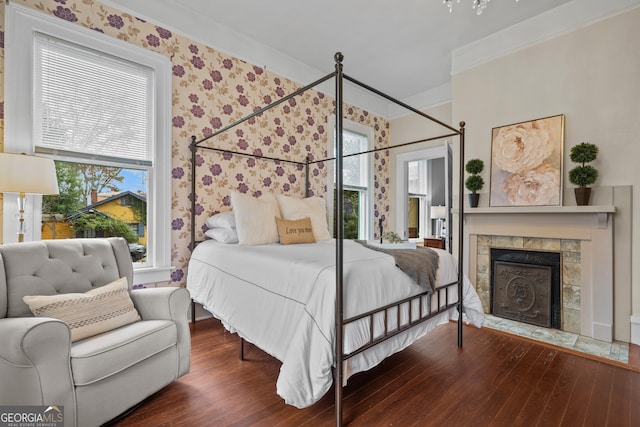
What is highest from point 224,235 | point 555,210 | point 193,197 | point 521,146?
point 521,146

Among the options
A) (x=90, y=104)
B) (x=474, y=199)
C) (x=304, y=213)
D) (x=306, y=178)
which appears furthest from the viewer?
(x=306, y=178)

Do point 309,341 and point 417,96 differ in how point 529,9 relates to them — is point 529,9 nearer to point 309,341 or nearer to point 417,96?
point 417,96

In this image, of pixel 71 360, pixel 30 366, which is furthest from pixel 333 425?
pixel 30 366

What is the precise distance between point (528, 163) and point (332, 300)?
2.65 m

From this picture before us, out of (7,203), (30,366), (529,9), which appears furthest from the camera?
(529,9)

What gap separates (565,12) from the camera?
9.00 ft

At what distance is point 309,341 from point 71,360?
40.5 inches

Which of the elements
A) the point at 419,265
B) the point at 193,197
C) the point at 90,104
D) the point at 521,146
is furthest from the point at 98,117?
the point at 521,146

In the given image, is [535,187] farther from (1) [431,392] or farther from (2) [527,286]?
(1) [431,392]

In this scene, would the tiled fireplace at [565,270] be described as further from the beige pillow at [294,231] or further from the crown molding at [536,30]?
the beige pillow at [294,231]

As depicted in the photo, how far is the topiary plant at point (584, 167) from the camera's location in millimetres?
2516

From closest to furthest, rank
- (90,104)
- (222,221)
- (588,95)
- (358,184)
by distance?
(90,104)
(588,95)
(222,221)
(358,184)

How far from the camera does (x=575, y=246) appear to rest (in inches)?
106

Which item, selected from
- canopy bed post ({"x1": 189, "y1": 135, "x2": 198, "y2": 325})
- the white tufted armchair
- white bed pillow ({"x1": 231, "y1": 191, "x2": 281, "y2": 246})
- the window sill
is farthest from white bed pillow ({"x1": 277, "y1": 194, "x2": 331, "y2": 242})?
the white tufted armchair
